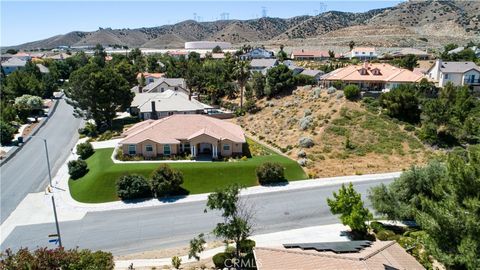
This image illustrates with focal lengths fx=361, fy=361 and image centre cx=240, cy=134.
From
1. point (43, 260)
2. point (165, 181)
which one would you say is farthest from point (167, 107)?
point (43, 260)

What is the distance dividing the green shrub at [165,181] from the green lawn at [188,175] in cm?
176

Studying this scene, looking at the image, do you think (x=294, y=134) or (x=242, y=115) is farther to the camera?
(x=242, y=115)

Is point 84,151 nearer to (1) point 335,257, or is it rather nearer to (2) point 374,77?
(1) point 335,257

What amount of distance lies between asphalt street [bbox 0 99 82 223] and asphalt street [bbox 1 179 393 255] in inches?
286

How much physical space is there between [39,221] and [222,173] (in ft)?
62.3

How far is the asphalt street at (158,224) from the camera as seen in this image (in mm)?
30153

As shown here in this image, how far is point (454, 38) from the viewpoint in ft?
541

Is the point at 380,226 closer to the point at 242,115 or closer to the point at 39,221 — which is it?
the point at 39,221

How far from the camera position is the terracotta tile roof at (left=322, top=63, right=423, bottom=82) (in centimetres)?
6800

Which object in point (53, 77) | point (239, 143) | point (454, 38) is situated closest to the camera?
point (239, 143)

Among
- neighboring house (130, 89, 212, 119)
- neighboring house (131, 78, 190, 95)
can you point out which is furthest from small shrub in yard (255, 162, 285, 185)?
neighboring house (131, 78, 190, 95)

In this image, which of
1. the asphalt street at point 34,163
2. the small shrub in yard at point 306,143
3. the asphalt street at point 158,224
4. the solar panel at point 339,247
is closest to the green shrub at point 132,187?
the asphalt street at point 158,224

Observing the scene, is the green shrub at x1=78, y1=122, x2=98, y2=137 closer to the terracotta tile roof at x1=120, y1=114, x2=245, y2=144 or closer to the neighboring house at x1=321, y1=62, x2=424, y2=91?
the terracotta tile roof at x1=120, y1=114, x2=245, y2=144

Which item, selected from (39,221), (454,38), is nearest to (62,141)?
(39,221)
